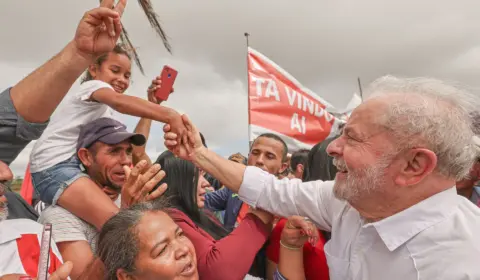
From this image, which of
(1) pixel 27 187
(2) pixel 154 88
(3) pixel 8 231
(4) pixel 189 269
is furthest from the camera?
(1) pixel 27 187

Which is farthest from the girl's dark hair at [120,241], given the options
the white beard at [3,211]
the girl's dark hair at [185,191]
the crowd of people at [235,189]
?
the white beard at [3,211]

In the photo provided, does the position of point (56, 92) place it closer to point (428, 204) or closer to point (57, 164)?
point (57, 164)

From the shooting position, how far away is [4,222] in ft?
6.36

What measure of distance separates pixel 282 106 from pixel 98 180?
3.18m

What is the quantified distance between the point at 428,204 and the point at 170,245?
1.10 meters

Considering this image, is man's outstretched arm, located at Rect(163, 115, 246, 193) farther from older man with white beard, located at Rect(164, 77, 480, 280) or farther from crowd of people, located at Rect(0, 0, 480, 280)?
older man with white beard, located at Rect(164, 77, 480, 280)

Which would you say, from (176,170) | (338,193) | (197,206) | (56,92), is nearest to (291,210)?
(338,193)

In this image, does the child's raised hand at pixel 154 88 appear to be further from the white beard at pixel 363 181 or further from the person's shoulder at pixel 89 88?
the white beard at pixel 363 181

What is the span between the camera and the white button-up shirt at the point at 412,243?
137 cm

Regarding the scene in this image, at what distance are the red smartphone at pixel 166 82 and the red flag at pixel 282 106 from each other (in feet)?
5.58

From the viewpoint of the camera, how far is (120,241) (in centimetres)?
176

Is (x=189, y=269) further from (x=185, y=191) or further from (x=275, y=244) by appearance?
(x=185, y=191)

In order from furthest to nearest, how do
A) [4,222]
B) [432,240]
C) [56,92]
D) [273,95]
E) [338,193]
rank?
1. [273,95]
2. [4,222]
3. [56,92]
4. [338,193]
5. [432,240]

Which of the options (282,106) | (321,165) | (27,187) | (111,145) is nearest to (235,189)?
(321,165)
